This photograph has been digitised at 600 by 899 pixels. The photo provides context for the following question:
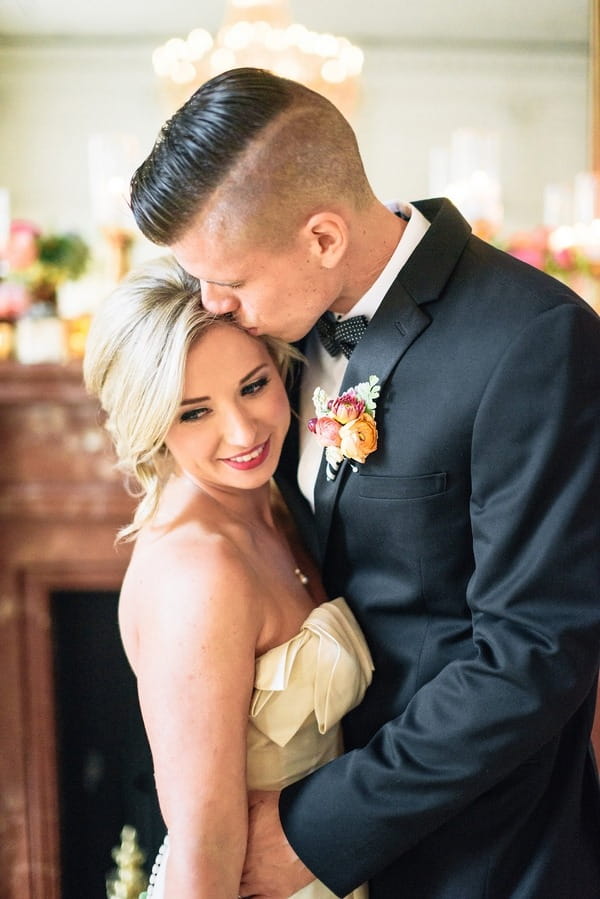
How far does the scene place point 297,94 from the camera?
1.29m

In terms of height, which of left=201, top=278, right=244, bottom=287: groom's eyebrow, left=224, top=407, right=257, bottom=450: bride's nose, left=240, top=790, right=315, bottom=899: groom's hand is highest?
left=201, top=278, right=244, bottom=287: groom's eyebrow

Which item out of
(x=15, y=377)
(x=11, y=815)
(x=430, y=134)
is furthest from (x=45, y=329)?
(x=11, y=815)

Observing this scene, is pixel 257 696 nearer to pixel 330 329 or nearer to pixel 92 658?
pixel 330 329

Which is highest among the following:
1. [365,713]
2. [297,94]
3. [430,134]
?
[297,94]

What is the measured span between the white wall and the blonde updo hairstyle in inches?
65.5

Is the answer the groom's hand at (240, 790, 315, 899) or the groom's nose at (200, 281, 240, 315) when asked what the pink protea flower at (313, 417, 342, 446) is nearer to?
the groom's nose at (200, 281, 240, 315)

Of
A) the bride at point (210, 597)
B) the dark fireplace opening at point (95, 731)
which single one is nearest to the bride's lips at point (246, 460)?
the bride at point (210, 597)

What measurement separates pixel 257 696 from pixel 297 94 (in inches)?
34.9

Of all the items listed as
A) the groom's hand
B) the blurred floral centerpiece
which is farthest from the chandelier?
the groom's hand

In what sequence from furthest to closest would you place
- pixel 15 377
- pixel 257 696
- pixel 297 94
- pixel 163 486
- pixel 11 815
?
pixel 11 815 < pixel 15 377 < pixel 163 486 < pixel 257 696 < pixel 297 94

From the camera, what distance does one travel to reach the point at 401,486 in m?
1.33

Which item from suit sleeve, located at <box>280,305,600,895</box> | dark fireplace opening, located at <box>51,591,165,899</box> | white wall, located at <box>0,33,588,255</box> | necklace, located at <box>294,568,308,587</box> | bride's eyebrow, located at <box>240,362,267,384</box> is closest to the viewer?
suit sleeve, located at <box>280,305,600,895</box>

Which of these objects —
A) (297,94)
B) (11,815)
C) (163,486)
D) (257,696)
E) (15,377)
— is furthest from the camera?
(11,815)

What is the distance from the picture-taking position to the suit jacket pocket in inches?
51.3
